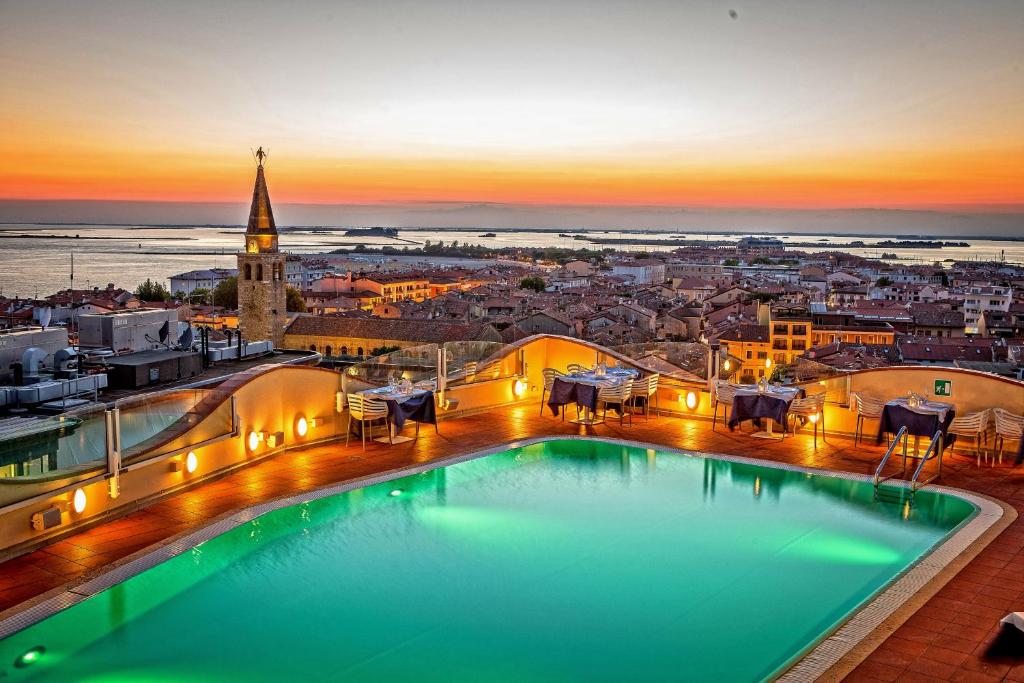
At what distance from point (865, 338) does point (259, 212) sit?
3823cm

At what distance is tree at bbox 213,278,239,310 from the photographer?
7356 centimetres

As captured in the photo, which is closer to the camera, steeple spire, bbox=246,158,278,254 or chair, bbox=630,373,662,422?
chair, bbox=630,373,662,422

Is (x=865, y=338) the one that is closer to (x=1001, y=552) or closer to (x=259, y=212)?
(x=259, y=212)

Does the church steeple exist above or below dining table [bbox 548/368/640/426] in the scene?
above

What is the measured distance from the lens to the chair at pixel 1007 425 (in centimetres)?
688

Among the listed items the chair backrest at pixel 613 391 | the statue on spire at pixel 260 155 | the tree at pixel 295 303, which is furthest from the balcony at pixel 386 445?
the tree at pixel 295 303

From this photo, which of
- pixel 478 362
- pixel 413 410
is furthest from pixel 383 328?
pixel 413 410

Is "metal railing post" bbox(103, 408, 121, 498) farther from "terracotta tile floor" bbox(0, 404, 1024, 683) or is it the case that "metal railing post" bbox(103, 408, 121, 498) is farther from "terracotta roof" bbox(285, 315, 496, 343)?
"terracotta roof" bbox(285, 315, 496, 343)

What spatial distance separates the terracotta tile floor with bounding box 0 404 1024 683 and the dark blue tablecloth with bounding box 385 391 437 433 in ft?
0.68

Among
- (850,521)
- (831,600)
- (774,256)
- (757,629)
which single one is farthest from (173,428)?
(774,256)

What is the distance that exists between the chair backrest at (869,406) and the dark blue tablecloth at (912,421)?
23cm

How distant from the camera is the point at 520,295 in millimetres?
76000

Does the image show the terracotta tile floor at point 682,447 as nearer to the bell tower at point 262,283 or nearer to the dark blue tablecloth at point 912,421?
the dark blue tablecloth at point 912,421

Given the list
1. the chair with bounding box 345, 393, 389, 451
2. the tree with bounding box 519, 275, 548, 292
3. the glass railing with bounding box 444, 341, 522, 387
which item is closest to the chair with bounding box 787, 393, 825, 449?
the glass railing with bounding box 444, 341, 522, 387
